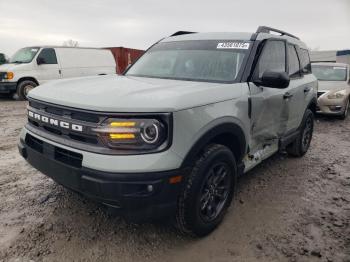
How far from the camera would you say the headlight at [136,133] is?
2201 mm

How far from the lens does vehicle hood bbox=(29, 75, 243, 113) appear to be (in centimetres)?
222

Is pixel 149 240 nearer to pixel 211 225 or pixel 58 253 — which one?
pixel 211 225

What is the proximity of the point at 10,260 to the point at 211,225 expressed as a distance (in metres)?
1.66

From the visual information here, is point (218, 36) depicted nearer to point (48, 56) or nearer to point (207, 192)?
point (207, 192)

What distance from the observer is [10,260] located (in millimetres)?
2443

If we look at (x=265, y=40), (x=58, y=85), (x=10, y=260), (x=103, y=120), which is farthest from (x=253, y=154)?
(x=10, y=260)

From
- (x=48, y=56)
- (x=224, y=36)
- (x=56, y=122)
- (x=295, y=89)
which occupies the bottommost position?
(x=56, y=122)

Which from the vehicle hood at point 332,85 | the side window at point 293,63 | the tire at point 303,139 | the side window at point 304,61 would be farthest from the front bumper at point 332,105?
the side window at point 293,63

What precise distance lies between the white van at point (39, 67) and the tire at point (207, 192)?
33.2 feet

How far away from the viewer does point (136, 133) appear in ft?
7.22

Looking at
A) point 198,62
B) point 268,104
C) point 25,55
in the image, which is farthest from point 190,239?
point 25,55

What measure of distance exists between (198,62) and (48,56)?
31.4 ft

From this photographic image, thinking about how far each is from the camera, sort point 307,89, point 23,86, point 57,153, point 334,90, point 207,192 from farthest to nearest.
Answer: point 23,86 → point 334,90 → point 307,89 → point 207,192 → point 57,153

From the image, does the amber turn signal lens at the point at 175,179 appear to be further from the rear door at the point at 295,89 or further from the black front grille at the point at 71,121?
the rear door at the point at 295,89
